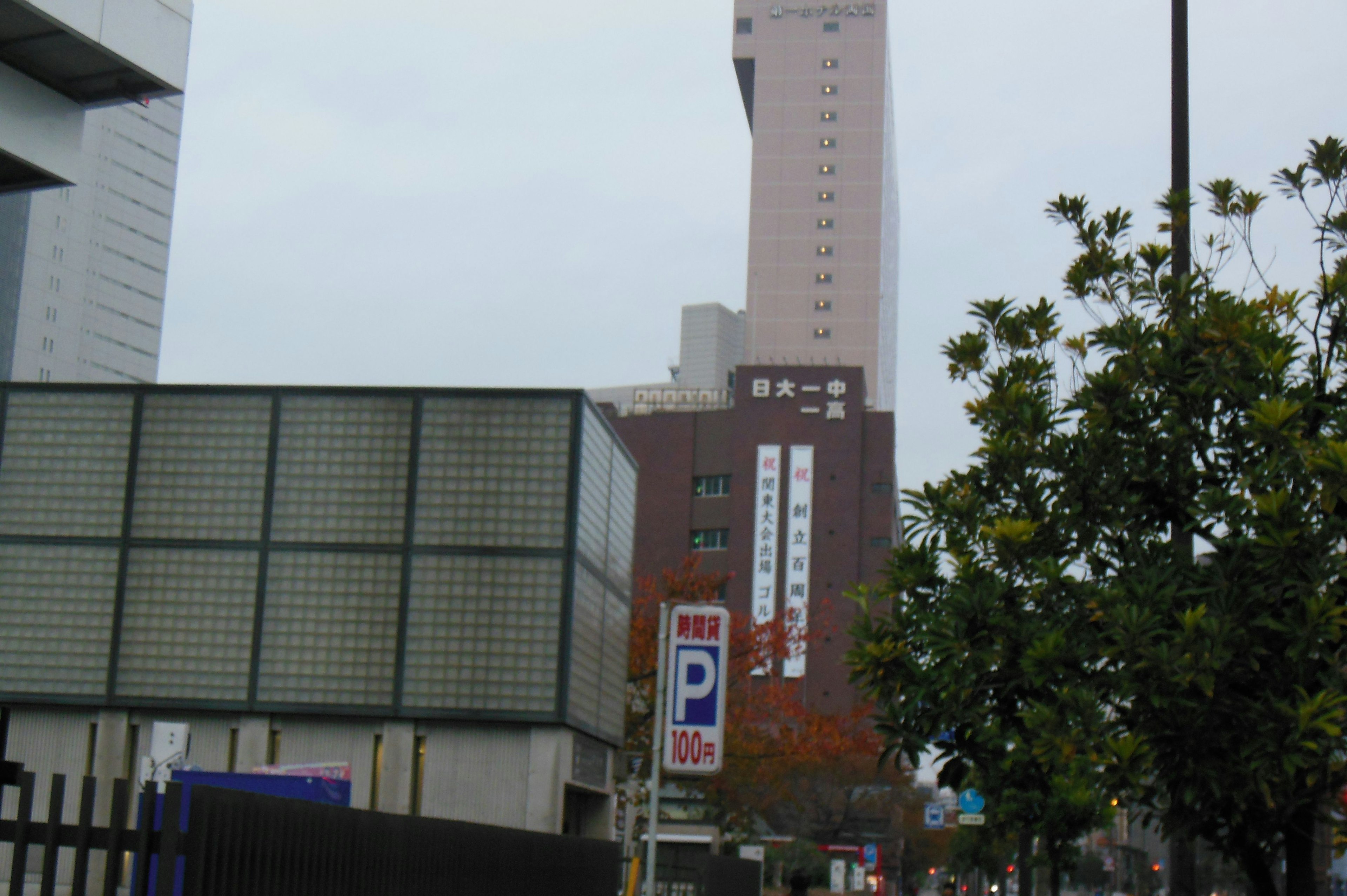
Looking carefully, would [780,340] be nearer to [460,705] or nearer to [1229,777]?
[460,705]

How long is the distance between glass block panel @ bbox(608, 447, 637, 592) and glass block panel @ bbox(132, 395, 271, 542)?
4718 mm

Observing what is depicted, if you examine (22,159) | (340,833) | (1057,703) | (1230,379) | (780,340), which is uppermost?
(780,340)

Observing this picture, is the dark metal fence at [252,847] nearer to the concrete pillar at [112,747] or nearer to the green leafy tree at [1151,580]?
the green leafy tree at [1151,580]

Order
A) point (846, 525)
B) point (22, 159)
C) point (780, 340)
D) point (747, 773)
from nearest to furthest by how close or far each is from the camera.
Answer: point (22, 159), point (747, 773), point (846, 525), point (780, 340)

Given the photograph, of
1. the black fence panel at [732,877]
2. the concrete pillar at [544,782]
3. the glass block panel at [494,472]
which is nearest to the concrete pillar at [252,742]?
the glass block panel at [494,472]

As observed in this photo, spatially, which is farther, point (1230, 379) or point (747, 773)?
point (747, 773)

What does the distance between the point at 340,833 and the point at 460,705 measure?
10.2 m

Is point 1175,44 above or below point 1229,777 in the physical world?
above

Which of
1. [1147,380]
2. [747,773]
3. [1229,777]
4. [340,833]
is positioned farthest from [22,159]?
[747,773]

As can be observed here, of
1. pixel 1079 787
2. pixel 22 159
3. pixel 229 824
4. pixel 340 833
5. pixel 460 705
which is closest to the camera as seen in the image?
pixel 229 824

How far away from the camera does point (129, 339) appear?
505 feet

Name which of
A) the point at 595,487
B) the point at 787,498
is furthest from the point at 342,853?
the point at 787,498

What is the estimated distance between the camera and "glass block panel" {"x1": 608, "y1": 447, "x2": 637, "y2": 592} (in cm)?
2089

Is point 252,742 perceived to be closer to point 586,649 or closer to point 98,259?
point 586,649
